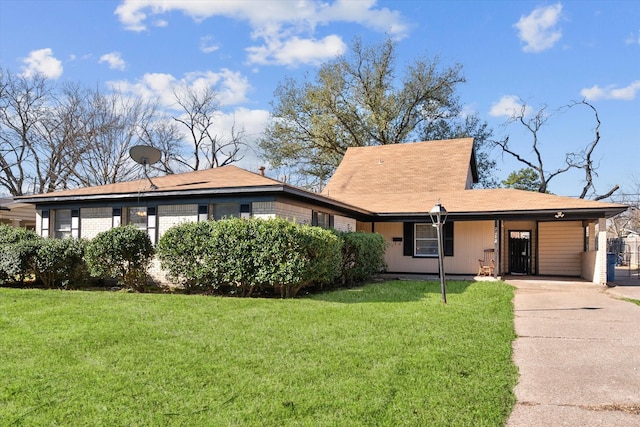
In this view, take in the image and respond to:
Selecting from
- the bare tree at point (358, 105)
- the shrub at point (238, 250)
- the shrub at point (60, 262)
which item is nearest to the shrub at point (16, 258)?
the shrub at point (60, 262)

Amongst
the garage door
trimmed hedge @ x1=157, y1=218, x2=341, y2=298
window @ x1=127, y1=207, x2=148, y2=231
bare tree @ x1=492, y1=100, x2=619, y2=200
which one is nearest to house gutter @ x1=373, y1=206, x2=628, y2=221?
the garage door

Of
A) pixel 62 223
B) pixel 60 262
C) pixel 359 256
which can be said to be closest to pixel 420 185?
pixel 359 256

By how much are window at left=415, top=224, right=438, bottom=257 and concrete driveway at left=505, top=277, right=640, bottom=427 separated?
22.8 feet

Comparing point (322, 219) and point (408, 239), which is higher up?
point (322, 219)

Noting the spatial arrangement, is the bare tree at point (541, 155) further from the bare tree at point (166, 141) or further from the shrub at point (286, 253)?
the shrub at point (286, 253)

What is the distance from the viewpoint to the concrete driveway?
13.5ft

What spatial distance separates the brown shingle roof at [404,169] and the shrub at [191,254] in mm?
11345

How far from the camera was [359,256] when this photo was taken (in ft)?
46.0

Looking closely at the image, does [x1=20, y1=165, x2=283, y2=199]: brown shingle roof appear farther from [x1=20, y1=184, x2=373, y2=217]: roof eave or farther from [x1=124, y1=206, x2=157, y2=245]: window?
[x1=124, y1=206, x2=157, y2=245]: window

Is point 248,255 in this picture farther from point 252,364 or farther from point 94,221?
point 94,221

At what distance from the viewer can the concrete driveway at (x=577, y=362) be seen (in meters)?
4.10

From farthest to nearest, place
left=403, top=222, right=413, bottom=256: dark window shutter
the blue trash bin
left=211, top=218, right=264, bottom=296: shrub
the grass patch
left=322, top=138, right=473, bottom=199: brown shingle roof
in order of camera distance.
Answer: left=322, top=138, right=473, bottom=199: brown shingle roof → left=403, top=222, right=413, bottom=256: dark window shutter → the blue trash bin → left=211, top=218, right=264, bottom=296: shrub → the grass patch

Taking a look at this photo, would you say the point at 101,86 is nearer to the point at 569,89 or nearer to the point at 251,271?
the point at 251,271

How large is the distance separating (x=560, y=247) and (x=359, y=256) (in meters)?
9.13
